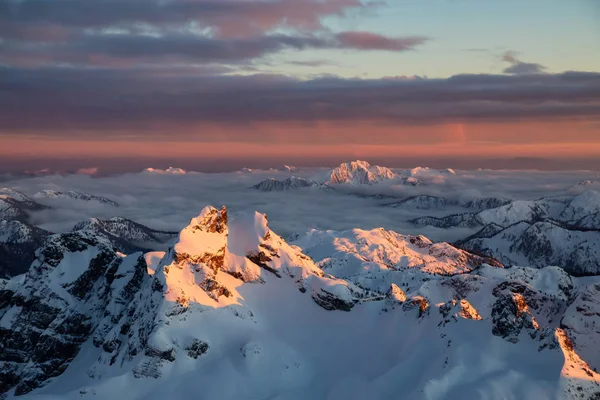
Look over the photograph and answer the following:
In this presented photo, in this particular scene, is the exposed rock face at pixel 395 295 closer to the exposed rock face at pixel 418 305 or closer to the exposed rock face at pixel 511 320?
the exposed rock face at pixel 418 305

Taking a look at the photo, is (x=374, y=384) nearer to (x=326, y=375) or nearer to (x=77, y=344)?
(x=326, y=375)

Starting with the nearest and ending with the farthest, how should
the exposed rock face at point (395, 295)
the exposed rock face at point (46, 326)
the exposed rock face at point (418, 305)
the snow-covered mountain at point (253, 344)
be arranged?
the snow-covered mountain at point (253, 344), the exposed rock face at point (418, 305), the exposed rock face at point (46, 326), the exposed rock face at point (395, 295)

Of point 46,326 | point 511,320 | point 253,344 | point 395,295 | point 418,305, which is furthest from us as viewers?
point 46,326

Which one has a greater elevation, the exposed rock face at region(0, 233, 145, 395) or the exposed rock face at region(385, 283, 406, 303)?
the exposed rock face at region(385, 283, 406, 303)

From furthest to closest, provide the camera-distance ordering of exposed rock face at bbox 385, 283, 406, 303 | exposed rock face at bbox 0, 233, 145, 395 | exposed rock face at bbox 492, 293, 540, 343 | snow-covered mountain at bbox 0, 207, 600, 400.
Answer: exposed rock face at bbox 385, 283, 406, 303 < exposed rock face at bbox 0, 233, 145, 395 < exposed rock face at bbox 492, 293, 540, 343 < snow-covered mountain at bbox 0, 207, 600, 400

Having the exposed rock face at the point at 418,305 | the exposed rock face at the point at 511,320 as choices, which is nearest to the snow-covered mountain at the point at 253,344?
the exposed rock face at the point at 511,320

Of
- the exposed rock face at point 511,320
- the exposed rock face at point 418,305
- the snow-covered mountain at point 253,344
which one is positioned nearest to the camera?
the snow-covered mountain at point 253,344

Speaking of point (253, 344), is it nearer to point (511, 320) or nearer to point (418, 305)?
point (418, 305)

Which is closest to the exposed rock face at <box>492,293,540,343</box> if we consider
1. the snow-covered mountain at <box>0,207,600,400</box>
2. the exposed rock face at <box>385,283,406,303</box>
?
the snow-covered mountain at <box>0,207,600,400</box>

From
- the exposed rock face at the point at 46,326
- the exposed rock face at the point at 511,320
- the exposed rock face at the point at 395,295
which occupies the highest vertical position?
the exposed rock face at the point at 511,320

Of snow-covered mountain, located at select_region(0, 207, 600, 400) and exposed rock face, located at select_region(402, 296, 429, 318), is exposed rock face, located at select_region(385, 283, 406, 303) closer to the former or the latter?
snow-covered mountain, located at select_region(0, 207, 600, 400)

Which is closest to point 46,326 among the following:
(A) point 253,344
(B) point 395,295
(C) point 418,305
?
(A) point 253,344

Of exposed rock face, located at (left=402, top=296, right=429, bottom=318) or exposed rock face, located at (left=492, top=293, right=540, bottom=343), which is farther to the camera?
exposed rock face, located at (left=402, top=296, right=429, bottom=318)
